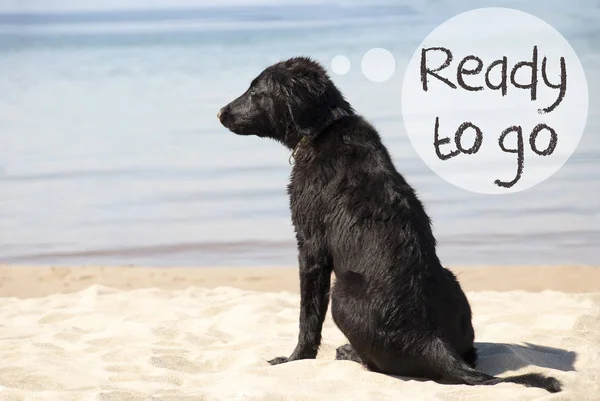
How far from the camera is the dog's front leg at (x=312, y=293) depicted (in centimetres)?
443

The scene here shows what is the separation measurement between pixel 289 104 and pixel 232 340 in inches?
66.3

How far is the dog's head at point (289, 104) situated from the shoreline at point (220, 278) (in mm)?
3410

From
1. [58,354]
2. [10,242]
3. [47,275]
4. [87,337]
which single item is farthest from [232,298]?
[10,242]

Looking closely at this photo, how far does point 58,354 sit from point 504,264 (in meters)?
5.51

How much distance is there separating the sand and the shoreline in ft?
0.08

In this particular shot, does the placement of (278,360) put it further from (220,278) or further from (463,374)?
(220,278)

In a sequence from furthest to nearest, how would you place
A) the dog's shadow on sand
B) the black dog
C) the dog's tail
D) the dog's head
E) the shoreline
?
1. the shoreline
2. the dog's head
3. the dog's shadow on sand
4. the black dog
5. the dog's tail

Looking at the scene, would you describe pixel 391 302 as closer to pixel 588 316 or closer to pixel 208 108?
pixel 588 316

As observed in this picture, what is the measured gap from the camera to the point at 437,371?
13.3ft

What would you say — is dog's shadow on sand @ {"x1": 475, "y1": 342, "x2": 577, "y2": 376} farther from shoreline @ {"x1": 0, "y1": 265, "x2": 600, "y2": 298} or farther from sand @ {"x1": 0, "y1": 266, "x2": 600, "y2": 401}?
shoreline @ {"x1": 0, "y1": 265, "x2": 600, "y2": 298}

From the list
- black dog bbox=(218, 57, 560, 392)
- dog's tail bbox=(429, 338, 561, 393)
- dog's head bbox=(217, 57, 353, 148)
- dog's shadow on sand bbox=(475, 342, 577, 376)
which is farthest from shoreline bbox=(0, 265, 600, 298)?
dog's tail bbox=(429, 338, 561, 393)

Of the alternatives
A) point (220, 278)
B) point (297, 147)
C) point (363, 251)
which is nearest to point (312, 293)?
point (363, 251)

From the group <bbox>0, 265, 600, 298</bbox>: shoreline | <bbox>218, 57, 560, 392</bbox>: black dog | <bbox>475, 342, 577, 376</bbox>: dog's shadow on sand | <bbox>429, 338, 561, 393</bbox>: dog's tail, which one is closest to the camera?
<bbox>429, 338, 561, 393</bbox>: dog's tail

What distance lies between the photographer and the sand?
3.92 metres
